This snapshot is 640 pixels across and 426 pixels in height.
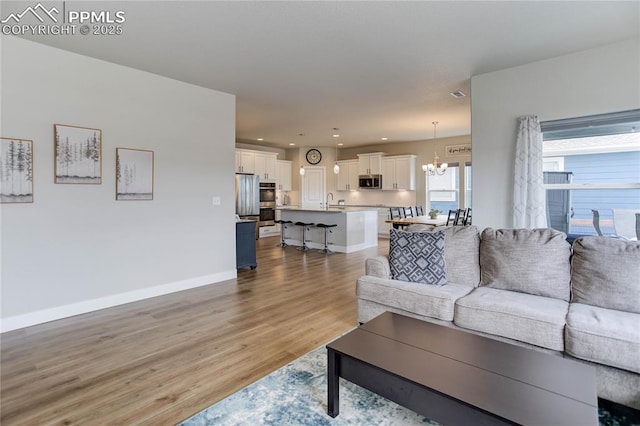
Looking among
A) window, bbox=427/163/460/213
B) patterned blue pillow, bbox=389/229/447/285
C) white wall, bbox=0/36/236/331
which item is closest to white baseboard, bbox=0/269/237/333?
white wall, bbox=0/36/236/331

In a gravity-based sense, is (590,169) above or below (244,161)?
below

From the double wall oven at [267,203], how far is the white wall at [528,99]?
21.0ft

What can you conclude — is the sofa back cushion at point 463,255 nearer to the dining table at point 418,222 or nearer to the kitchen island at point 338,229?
the dining table at point 418,222

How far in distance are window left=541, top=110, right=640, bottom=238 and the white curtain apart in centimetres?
17

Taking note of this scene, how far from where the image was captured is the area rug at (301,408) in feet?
6.16

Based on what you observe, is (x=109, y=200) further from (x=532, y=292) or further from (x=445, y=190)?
(x=445, y=190)

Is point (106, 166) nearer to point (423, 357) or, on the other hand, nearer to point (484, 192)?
point (423, 357)

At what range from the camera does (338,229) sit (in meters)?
7.38

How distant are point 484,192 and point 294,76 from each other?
282cm

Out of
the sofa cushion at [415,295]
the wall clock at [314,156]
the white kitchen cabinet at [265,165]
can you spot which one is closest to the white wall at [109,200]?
the sofa cushion at [415,295]

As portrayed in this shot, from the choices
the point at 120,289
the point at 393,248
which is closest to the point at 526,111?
the point at 393,248

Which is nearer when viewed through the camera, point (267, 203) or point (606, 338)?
point (606, 338)

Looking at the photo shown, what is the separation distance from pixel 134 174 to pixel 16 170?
1.05m

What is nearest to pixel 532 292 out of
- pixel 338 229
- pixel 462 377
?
pixel 462 377
